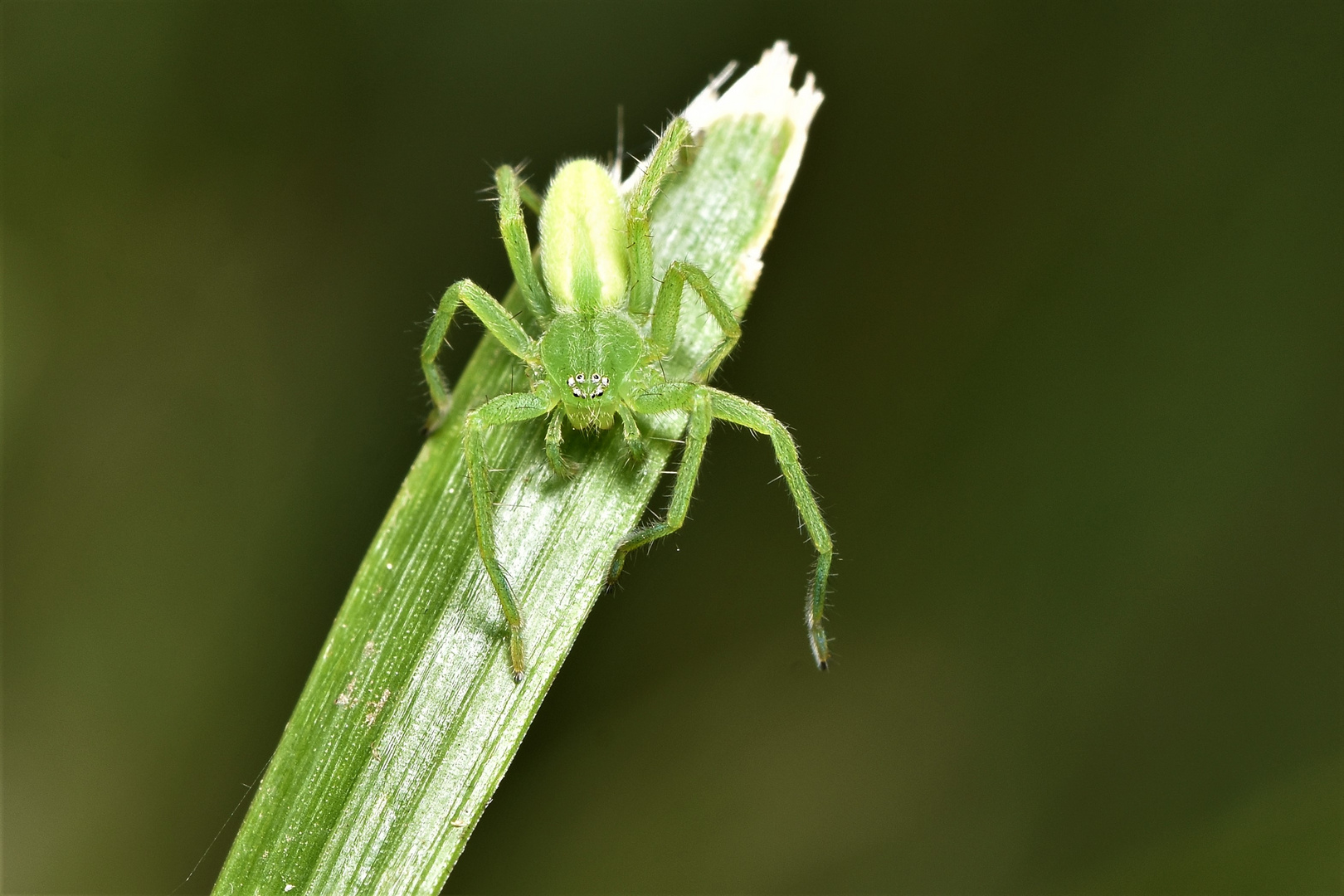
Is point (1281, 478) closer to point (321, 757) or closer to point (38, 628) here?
point (321, 757)

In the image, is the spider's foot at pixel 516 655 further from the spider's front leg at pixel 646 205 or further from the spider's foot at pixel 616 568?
the spider's front leg at pixel 646 205

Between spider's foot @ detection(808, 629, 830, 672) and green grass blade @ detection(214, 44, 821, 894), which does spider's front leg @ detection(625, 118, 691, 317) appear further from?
spider's foot @ detection(808, 629, 830, 672)

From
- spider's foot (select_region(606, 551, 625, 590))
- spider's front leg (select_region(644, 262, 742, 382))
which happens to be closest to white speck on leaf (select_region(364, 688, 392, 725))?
spider's foot (select_region(606, 551, 625, 590))

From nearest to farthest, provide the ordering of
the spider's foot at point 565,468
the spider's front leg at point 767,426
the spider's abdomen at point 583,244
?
the spider's foot at point 565,468
the spider's front leg at point 767,426
the spider's abdomen at point 583,244

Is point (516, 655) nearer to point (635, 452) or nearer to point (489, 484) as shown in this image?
point (489, 484)

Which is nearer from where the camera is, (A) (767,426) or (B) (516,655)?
(B) (516,655)

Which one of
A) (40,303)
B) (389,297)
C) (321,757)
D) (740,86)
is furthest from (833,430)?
(40,303)

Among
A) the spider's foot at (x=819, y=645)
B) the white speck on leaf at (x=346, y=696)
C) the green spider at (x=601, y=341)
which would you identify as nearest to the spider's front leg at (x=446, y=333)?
the green spider at (x=601, y=341)

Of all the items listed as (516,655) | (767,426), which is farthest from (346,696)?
(767,426)
